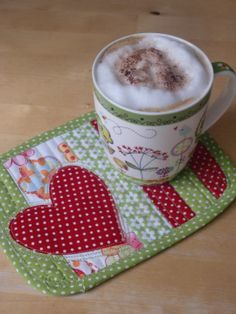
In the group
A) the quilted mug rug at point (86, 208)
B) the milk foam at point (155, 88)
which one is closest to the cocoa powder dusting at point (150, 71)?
the milk foam at point (155, 88)

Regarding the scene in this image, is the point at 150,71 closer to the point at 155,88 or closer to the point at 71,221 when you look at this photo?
the point at 155,88

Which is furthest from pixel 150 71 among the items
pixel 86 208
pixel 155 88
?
pixel 86 208

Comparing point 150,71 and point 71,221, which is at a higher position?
point 150,71

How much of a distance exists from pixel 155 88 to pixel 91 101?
17 cm

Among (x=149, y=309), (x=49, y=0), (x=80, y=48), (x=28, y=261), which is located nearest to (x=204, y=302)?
(x=149, y=309)

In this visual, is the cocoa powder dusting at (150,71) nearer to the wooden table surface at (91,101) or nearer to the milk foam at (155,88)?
the milk foam at (155,88)

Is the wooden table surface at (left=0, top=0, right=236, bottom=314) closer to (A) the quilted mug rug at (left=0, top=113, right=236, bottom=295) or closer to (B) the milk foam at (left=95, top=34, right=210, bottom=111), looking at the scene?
(A) the quilted mug rug at (left=0, top=113, right=236, bottom=295)

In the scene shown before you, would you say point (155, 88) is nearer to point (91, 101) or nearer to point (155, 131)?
point (155, 131)

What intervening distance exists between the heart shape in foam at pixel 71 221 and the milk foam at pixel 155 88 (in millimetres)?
114

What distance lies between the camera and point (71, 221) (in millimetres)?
418

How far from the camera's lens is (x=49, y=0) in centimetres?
64

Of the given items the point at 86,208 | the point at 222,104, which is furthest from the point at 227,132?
the point at 86,208

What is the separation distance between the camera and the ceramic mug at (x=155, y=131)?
363mm

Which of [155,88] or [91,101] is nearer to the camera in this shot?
[155,88]
